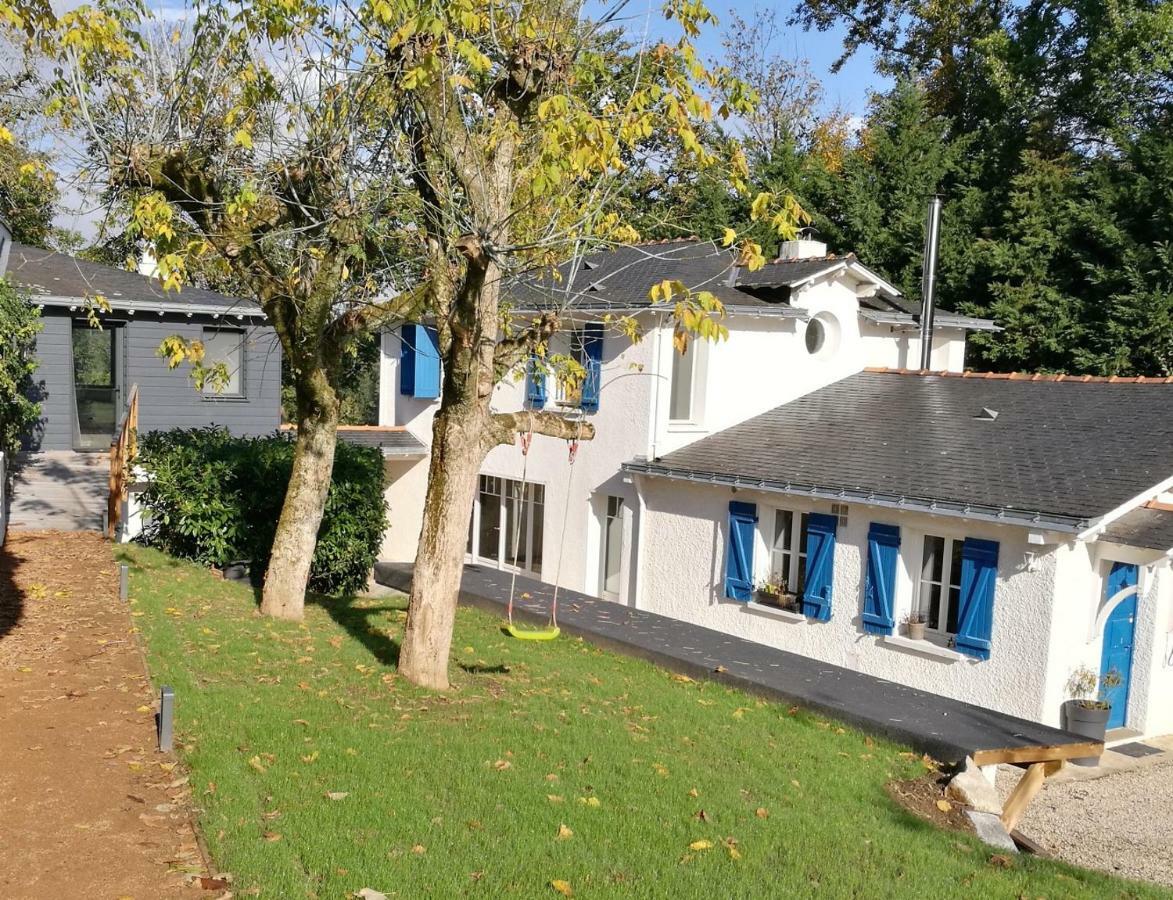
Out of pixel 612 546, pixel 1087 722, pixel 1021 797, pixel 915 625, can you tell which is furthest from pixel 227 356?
pixel 1021 797

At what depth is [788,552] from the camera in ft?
53.2

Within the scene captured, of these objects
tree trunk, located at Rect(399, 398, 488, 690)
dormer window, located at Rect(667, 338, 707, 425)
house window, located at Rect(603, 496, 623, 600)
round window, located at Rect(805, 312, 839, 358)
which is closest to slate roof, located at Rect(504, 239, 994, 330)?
round window, located at Rect(805, 312, 839, 358)

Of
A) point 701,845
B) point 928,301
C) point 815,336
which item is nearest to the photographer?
point 701,845

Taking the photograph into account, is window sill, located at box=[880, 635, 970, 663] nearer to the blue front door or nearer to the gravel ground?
the blue front door

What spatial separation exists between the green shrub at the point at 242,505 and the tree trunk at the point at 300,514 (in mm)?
2816

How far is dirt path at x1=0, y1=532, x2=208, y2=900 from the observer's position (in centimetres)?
563

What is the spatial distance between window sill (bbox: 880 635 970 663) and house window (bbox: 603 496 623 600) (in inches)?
229

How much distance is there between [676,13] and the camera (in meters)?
9.49

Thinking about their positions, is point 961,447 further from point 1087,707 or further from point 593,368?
point 593,368

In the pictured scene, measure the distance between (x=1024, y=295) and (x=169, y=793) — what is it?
78.0 ft

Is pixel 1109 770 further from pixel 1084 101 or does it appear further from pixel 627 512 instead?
pixel 1084 101

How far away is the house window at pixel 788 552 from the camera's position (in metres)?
16.0

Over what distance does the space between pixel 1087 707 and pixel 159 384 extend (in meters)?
17.5

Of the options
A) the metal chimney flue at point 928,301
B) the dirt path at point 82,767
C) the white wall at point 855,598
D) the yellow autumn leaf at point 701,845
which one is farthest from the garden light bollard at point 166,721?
the metal chimney flue at point 928,301
